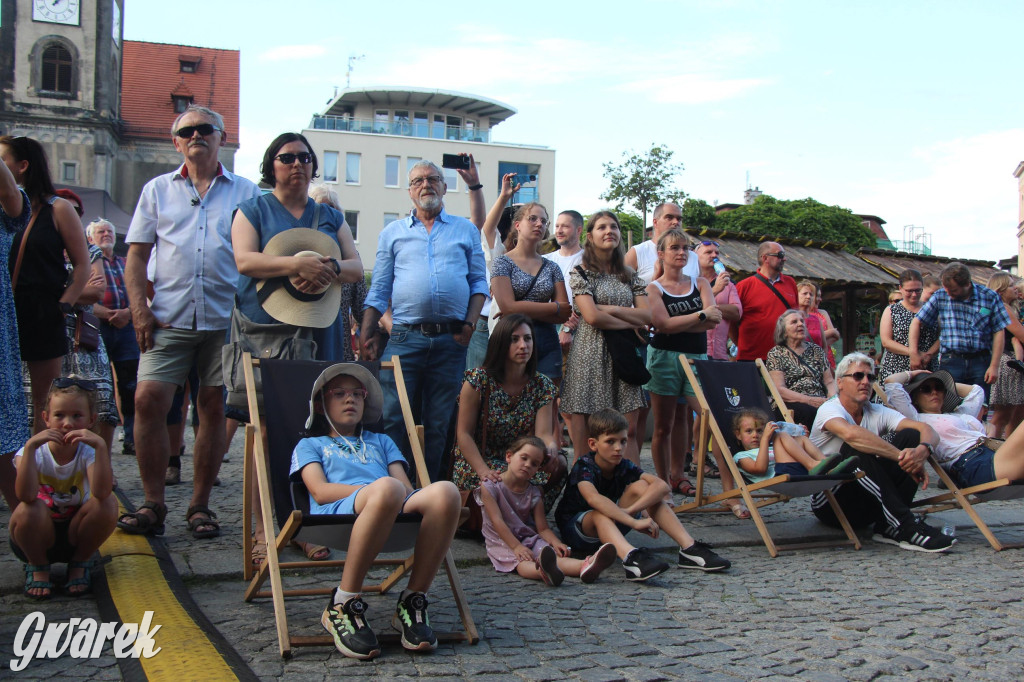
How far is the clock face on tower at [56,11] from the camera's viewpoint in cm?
4728

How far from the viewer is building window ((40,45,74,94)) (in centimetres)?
4712

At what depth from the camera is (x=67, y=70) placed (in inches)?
1865

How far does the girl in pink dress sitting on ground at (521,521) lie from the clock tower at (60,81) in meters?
46.7

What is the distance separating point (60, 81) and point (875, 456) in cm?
4914

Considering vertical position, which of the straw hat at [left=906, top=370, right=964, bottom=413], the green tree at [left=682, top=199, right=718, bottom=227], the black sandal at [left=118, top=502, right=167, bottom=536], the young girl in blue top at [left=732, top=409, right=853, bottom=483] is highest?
the green tree at [left=682, top=199, right=718, bottom=227]

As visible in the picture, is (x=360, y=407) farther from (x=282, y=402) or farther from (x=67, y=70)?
(x=67, y=70)

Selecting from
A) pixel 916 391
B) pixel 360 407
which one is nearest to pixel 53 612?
pixel 360 407

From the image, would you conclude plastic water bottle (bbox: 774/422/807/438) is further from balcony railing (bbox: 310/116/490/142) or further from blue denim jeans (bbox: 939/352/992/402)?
balcony railing (bbox: 310/116/490/142)

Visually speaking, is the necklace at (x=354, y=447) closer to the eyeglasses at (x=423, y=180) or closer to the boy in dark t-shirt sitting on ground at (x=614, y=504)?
the boy in dark t-shirt sitting on ground at (x=614, y=504)

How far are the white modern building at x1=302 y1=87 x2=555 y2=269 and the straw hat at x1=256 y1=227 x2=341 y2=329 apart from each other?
185 feet

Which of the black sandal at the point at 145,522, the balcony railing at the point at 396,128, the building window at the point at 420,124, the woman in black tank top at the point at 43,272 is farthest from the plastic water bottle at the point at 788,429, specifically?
the building window at the point at 420,124

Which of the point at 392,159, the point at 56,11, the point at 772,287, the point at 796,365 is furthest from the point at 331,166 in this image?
the point at 796,365

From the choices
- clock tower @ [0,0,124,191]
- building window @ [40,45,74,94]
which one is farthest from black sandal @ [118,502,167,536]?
building window @ [40,45,74,94]

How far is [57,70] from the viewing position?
1861 inches
